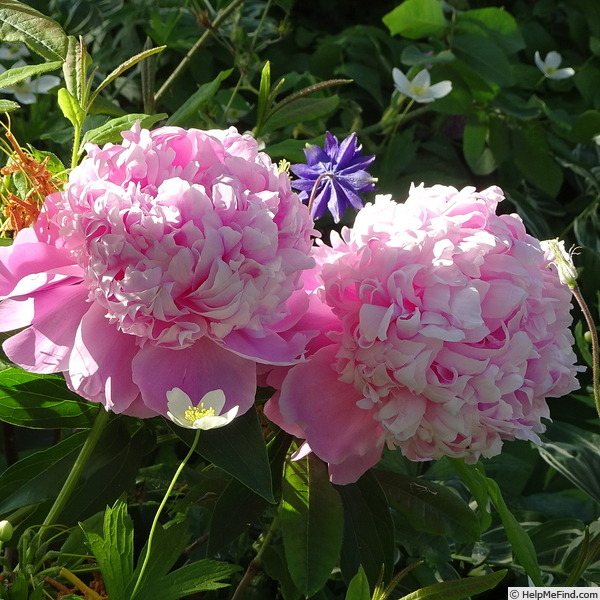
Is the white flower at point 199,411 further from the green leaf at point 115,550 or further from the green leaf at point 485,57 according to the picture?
the green leaf at point 485,57

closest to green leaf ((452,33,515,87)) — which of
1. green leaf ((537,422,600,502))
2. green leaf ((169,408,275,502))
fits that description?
green leaf ((537,422,600,502))

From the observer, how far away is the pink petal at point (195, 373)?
0.41m

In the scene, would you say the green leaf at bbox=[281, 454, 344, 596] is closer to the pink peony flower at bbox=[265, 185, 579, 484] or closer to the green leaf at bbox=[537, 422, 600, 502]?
the pink peony flower at bbox=[265, 185, 579, 484]

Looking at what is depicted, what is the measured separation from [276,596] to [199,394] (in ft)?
0.99

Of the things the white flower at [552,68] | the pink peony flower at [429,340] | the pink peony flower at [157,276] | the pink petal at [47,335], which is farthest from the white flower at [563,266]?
the white flower at [552,68]

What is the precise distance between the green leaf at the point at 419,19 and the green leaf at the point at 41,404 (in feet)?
2.58

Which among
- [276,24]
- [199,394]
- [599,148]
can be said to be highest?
[199,394]

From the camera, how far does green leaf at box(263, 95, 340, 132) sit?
25.3 inches

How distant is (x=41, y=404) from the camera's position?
0.49 metres

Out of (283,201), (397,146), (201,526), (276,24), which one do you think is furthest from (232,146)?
(276,24)

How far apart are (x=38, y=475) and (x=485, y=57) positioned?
837 millimetres

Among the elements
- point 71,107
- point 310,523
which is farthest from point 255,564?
point 71,107

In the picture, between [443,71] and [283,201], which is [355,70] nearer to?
[443,71]

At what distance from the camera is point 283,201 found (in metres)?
0.44
